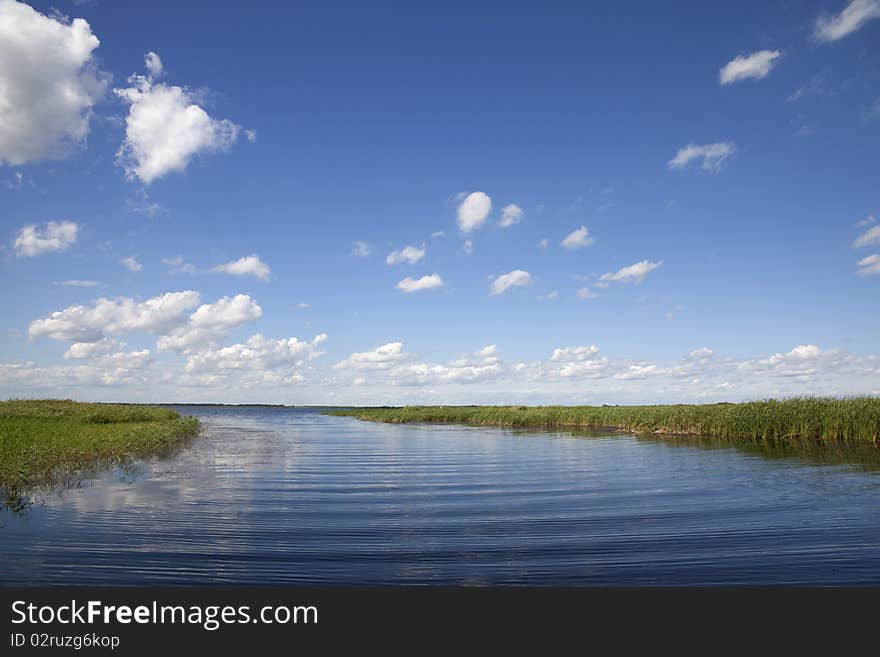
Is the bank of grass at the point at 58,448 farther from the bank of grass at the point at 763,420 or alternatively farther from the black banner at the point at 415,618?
the bank of grass at the point at 763,420

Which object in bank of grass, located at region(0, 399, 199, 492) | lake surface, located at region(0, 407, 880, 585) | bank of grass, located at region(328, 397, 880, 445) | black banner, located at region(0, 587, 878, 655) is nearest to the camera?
black banner, located at region(0, 587, 878, 655)

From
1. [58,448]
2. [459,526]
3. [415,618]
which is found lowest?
[459,526]

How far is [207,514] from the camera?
632 inches

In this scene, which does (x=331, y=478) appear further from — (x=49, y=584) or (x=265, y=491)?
(x=49, y=584)

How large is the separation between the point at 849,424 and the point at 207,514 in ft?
131

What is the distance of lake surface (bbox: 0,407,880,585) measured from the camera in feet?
35.2

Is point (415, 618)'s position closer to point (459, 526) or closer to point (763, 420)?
point (459, 526)

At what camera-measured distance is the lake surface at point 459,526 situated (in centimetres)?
1073

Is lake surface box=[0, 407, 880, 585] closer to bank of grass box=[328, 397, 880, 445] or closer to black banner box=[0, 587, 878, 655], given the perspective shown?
black banner box=[0, 587, 878, 655]

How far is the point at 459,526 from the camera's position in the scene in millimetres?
15000

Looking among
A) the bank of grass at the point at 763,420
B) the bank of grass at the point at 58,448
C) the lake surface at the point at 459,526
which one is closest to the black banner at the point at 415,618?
the lake surface at the point at 459,526

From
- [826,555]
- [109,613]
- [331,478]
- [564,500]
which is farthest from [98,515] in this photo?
[826,555]

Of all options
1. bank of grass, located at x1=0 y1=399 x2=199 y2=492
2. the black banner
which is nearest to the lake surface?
the black banner

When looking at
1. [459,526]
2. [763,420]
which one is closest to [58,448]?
[459,526]
